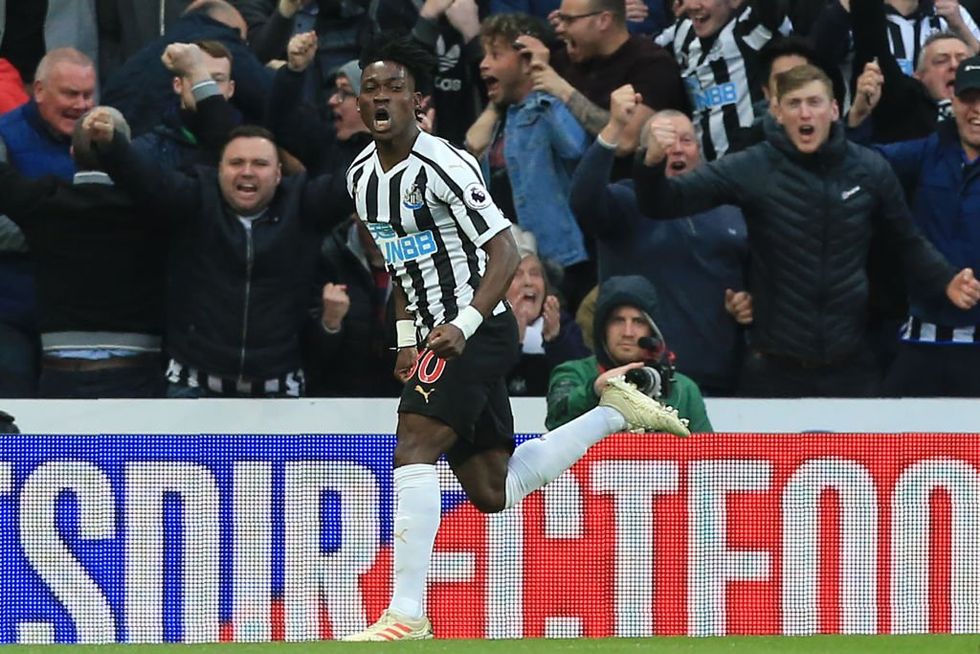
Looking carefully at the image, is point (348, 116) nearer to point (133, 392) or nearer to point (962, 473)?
point (133, 392)

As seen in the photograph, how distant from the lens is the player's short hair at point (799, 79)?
Answer: 8.93 metres

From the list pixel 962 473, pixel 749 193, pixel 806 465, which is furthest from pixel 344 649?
pixel 749 193

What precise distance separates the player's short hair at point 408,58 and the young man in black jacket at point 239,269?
8.36ft

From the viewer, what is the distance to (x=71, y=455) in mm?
7660

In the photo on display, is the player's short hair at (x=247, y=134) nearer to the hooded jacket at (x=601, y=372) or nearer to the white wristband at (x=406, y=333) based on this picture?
the hooded jacket at (x=601, y=372)

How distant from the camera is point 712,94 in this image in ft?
31.9

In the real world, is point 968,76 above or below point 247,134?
above

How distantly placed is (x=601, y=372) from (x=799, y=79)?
1834 mm

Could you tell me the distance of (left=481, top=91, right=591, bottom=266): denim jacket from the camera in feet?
31.2

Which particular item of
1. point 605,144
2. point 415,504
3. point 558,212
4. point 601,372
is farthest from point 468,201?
point 558,212

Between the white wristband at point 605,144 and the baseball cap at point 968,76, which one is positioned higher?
the baseball cap at point 968,76

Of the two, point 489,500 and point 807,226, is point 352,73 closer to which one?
point 807,226

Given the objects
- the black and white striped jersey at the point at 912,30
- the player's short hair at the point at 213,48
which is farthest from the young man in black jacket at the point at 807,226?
the player's short hair at the point at 213,48

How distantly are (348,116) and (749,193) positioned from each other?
2.11 meters
